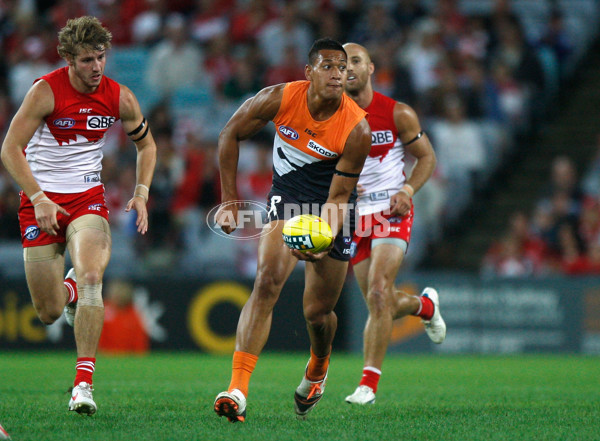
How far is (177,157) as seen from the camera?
56.1ft

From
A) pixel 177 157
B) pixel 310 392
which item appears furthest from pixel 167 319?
pixel 310 392

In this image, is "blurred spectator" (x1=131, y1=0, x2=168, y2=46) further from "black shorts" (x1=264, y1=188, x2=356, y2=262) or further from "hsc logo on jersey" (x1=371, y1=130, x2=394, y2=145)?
"black shorts" (x1=264, y1=188, x2=356, y2=262)

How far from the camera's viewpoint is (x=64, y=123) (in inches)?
293

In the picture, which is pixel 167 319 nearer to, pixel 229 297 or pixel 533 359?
pixel 229 297

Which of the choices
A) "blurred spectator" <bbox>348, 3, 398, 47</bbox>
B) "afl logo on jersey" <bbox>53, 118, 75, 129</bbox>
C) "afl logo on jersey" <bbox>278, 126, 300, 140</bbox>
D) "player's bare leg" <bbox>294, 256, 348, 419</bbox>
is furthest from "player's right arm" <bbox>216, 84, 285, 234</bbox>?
"blurred spectator" <bbox>348, 3, 398, 47</bbox>

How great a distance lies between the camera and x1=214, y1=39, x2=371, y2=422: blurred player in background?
6816mm

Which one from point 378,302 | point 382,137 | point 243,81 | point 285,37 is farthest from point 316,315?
point 285,37

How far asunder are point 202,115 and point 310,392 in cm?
1183

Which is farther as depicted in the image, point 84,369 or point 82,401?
point 84,369

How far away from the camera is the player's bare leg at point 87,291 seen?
22.7 ft

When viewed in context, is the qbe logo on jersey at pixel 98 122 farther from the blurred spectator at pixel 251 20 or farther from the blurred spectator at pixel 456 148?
the blurred spectator at pixel 251 20

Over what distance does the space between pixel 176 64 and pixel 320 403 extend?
469 inches

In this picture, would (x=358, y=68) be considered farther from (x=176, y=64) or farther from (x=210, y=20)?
(x=210, y=20)

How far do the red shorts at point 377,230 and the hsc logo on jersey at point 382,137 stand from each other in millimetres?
695
